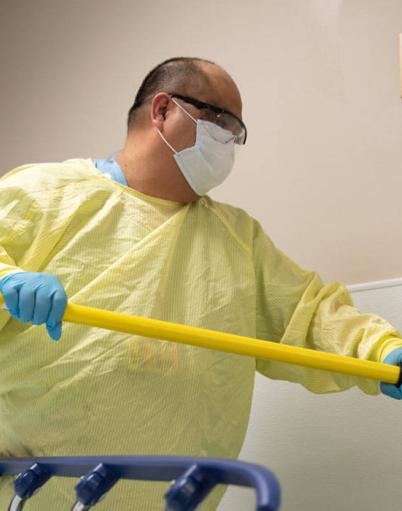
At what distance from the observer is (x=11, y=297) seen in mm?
1042

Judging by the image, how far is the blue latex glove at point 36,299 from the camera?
1.02m

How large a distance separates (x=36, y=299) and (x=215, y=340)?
0.26m

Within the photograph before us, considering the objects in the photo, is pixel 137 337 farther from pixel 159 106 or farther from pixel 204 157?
pixel 159 106

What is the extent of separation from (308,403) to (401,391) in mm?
400

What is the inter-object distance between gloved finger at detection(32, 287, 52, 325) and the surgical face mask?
518mm

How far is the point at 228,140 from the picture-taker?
1486mm

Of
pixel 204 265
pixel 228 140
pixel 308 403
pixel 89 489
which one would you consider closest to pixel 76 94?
pixel 228 140

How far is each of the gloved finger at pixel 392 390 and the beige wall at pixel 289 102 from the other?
0.37 metres

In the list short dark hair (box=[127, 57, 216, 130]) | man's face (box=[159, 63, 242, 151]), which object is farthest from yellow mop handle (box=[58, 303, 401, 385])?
short dark hair (box=[127, 57, 216, 130])

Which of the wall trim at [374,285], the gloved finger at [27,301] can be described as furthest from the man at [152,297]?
the wall trim at [374,285]

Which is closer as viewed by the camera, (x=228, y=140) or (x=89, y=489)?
(x=89, y=489)

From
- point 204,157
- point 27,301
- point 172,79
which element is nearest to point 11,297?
point 27,301

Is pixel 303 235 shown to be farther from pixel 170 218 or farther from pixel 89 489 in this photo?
pixel 89 489

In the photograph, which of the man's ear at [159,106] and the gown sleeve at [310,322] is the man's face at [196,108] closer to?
the man's ear at [159,106]
